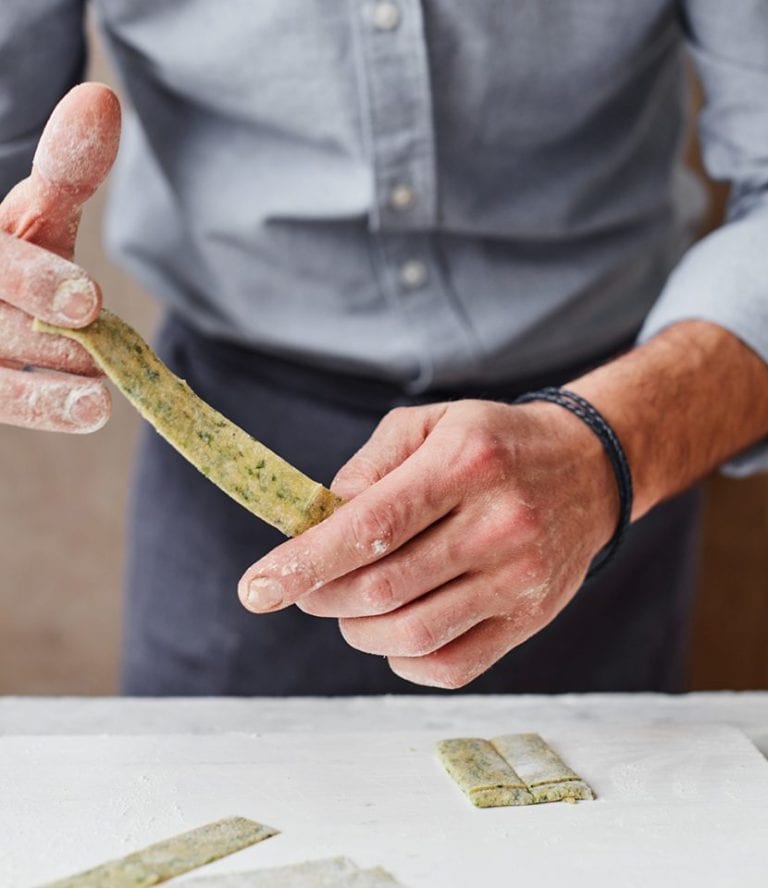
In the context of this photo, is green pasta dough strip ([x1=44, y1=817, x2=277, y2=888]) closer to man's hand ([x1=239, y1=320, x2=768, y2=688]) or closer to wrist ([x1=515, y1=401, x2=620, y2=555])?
man's hand ([x1=239, y1=320, x2=768, y2=688])

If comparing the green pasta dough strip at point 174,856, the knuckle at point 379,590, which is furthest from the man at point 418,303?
the green pasta dough strip at point 174,856

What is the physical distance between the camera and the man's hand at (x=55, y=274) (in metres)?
0.69

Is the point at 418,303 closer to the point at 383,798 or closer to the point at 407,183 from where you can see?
the point at 407,183

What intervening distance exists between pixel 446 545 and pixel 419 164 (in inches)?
16.1

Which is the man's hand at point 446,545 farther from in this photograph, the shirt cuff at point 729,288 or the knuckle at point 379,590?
the shirt cuff at point 729,288

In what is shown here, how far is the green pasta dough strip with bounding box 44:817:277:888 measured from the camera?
2.27 ft

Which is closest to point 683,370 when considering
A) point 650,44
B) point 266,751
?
point 650,44

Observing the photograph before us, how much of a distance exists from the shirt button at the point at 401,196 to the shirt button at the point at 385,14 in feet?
0.44

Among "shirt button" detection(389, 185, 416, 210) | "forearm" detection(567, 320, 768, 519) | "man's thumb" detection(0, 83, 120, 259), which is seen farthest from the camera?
"shirt button" detection(389, 185, 416, 210)

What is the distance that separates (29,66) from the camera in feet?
3.28

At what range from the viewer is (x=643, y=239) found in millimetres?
1196

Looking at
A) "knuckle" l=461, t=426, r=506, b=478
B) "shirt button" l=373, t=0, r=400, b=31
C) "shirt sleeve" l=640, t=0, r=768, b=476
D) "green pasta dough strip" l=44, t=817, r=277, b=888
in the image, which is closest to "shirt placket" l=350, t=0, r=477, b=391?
"shirt button" l=373, t=0, r=400, b=31

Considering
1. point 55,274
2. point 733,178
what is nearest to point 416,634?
point 55,274

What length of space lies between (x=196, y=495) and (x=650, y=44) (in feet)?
2.02
